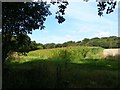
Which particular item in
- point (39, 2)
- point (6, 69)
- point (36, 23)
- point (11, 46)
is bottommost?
point (6, 69)

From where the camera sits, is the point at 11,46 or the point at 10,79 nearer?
the point at 10,79

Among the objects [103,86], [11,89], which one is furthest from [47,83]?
[103,86]

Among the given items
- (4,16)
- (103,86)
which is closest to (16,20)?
(4,16)

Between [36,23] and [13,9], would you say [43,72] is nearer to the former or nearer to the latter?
[36,23]

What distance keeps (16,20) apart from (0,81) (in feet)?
7.86

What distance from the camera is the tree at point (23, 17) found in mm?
9700

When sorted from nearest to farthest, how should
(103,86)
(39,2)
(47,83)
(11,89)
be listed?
(11,89) → (47,83) → (103,86) → (39,2)

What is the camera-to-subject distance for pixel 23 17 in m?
10.2

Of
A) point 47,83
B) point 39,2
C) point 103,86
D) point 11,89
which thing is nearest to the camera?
point 11,89

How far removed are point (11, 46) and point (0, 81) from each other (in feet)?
6.34

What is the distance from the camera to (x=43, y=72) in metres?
10.5

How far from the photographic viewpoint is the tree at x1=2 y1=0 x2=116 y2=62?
382 inches

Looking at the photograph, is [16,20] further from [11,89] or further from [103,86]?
[103,86]

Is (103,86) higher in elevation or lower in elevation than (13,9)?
lower
